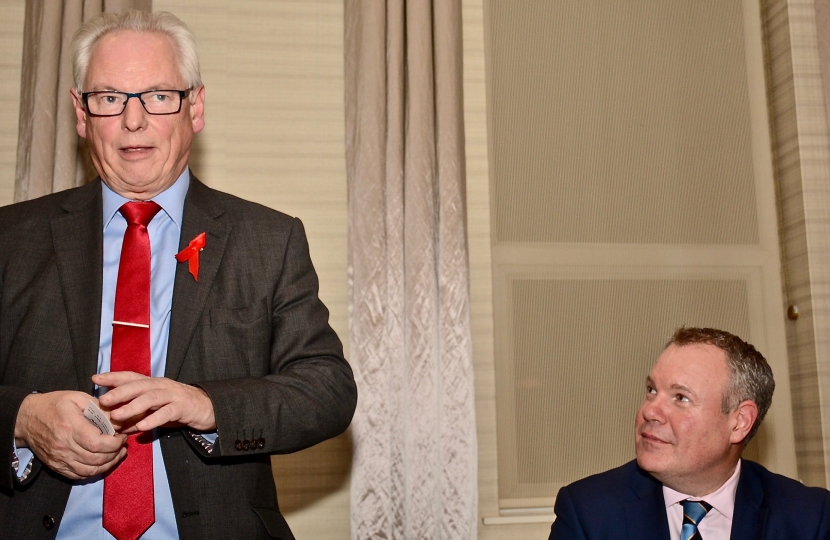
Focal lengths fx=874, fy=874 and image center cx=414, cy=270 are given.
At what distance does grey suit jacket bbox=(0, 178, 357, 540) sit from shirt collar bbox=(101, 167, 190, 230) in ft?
0.06

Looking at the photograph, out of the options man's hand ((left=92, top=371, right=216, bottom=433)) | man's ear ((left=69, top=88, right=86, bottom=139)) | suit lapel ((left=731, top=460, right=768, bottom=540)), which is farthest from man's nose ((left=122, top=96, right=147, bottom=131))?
suit lapel ((left=731, top=460, right=768, bottom=540))

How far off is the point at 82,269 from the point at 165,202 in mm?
206

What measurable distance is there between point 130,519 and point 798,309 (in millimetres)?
2674

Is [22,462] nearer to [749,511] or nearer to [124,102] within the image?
[124,102]

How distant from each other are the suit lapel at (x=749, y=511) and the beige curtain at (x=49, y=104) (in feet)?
7.12

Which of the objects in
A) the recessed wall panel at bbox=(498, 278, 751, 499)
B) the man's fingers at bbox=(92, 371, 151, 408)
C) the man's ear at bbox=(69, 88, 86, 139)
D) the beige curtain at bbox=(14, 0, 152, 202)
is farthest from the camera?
the recessed wall panel at bbox=(498, 278, 751, 499)

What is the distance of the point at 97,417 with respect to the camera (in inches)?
52.3

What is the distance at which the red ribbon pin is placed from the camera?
1.60 metres

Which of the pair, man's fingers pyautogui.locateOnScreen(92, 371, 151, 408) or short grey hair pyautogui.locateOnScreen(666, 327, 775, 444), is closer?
man's fingers pyautogui.locateOnScreen(92, 371, 151, 408)

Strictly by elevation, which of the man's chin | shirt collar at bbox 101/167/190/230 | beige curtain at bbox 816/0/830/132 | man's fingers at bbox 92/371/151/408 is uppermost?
beige curtain at bbox 816/0/830/132

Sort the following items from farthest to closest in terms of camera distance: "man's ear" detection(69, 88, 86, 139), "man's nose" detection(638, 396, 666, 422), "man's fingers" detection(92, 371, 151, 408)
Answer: "man's nose" detection(638, 396, 666, 422) < "man's ear" detection(69, 88, 86, 139) < "man's fingers" detection(92, 371, 151, 408)

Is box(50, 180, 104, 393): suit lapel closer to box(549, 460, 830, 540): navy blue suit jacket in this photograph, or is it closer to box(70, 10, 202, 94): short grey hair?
box(70, 10, 202, 94): short grey hair

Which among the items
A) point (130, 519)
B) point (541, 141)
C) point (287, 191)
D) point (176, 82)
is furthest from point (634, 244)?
point (130, 519)

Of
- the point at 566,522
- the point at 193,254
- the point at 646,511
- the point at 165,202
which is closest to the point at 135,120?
the point at 165,202
